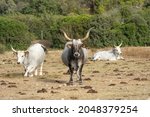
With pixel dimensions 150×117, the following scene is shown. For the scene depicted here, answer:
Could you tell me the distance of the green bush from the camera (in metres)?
48.8

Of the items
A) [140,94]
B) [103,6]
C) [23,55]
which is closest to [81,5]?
[103,6]

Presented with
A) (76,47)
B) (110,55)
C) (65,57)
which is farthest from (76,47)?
(110,55)

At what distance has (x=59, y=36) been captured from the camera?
49875mm

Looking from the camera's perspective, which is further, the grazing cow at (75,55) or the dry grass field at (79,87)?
the grazing cow at (75,55)

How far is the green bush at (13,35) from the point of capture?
48844 millimetres

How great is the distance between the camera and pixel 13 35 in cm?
4894

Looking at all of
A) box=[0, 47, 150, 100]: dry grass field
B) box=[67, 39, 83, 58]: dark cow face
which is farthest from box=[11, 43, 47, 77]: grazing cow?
box=[67, 39, 83, 58]: dark cow face

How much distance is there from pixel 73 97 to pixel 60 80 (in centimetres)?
591

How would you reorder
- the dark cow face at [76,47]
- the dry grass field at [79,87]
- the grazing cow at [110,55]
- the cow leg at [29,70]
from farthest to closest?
the grazing cow at [110,55], the cow leg at [29,70], the dark cow face at [76,47], the dry grass field at [79,87]

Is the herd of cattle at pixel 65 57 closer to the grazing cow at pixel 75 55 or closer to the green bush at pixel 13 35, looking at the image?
the grazing cow at pixel 75 55

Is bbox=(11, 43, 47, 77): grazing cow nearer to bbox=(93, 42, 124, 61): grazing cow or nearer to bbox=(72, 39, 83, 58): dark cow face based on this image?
bbox=(72, 39, 83, 58): dark cow face

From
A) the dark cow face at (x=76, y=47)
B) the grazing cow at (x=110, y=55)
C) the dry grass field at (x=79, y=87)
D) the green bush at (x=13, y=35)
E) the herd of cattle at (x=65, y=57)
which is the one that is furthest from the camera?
the green bush at (x=13, y=35)

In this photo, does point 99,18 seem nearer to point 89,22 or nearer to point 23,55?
point 89,22

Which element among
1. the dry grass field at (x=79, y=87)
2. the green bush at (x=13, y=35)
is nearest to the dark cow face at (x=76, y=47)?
the dry grass field at (x=79, y=87)
